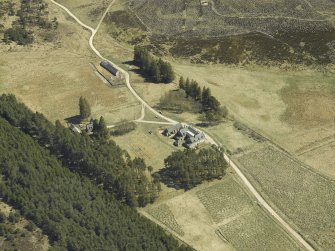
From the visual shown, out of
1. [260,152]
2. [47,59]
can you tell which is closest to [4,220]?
[260,152]

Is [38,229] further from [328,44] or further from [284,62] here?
[328,44]

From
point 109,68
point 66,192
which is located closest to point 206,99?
point 109,68

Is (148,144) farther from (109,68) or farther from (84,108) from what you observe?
(109,68)

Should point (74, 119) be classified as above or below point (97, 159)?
below

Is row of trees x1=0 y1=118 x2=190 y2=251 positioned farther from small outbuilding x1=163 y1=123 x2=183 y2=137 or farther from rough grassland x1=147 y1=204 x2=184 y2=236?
small outbuilding x1=163 y1=123 x2=183 y2=137

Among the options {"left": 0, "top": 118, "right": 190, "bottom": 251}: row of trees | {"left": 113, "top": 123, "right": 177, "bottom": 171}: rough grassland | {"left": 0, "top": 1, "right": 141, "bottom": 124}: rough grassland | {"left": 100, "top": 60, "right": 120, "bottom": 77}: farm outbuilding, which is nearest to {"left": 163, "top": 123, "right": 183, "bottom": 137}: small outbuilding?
{"left": 113, "top": 123, "right": 177, "bottom": 171}: rough grassland

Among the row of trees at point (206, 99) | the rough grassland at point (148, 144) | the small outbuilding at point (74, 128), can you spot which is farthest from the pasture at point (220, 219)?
the small outbuilding at point (74, 128)
